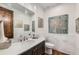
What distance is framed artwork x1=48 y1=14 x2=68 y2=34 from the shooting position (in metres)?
1.63

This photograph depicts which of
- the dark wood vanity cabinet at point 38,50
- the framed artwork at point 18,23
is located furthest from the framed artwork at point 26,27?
the dark wood vanity cabinet at point 38,50

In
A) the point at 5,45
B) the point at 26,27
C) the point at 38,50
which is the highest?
the point at 26,27

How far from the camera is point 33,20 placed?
1649 millimetres

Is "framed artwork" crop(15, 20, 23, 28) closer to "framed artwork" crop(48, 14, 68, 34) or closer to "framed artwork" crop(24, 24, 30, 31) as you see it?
"framed artwork" crop(24, 24, 30, 31)

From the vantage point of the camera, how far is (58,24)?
1660 mm

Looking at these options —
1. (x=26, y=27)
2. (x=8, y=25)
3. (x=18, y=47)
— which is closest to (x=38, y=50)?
(x=18, y=47)

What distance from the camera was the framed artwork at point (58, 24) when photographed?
1.63 metres

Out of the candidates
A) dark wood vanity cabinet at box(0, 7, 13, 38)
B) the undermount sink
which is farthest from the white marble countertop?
dark wood vanity cabinet at box(0, 7, 13, 38)

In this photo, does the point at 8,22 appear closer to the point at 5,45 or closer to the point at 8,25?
the point at 8,25

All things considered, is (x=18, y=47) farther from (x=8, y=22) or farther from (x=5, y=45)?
(x=8, y=22)

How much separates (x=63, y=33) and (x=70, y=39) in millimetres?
150

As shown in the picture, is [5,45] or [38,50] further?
[38,50]

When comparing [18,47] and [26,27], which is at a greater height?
[26,27]
